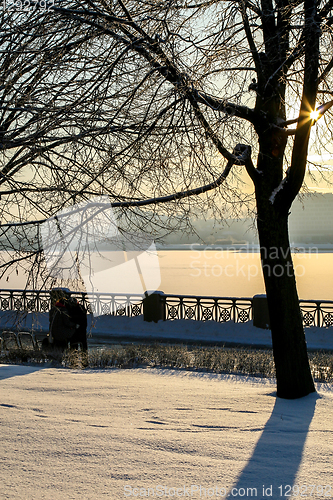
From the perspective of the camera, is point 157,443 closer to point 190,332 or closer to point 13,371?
point 13,371

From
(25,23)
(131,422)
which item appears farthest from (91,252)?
(25,23)

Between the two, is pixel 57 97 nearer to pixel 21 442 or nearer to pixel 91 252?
pixel 91 252

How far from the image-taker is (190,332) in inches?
566

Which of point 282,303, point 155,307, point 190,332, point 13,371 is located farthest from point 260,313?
point 13,371

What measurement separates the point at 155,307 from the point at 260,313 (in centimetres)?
383

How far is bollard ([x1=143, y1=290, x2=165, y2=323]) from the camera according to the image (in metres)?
15.5

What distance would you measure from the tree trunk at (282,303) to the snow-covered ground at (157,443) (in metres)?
0.38

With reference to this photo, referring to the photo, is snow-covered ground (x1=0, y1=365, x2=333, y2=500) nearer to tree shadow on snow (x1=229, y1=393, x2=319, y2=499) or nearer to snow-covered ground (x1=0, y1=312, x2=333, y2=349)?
tree shadow on snow (x1=229, y1=393, x2=319, y2=499)

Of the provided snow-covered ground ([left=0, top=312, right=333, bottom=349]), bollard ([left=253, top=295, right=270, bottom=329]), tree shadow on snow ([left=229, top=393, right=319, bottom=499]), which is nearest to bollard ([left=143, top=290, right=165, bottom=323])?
snow-covered ground ([left=0, top=312, right=333, bottom=349])

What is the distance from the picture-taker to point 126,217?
648 cm

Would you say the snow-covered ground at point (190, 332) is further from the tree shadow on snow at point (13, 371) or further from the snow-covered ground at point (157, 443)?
the snow-covered ground at point (157, 443)

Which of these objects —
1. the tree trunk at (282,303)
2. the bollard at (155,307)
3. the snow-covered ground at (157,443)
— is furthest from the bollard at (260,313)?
the snow-covered ground at (157,443)

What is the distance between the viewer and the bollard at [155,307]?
1548 centimetres

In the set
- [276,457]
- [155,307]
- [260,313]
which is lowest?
[276,457]
